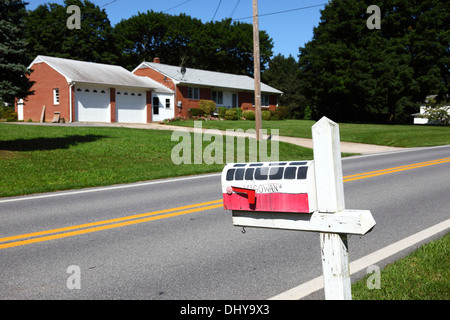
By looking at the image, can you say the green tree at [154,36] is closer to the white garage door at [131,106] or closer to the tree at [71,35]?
the tree at [71,35]

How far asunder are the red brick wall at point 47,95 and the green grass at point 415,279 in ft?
108

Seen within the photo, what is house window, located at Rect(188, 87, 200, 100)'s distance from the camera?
145 feet

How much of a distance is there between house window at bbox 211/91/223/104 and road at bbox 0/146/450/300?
1484 inches

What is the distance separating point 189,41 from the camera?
3049 inches

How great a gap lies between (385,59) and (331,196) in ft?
159

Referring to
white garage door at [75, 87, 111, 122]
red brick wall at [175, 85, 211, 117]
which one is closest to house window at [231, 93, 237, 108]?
red brick wall at [175, 85, 211, 117]

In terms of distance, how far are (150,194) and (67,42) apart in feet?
185

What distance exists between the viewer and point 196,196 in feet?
31.1

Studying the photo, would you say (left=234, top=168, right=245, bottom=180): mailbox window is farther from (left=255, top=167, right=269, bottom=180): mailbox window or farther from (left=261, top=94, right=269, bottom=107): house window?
(left=261, top=94, right=269, bottom=107): house window

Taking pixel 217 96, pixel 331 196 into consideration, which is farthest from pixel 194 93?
pixel 331 196

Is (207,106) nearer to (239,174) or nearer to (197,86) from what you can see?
(197,86)

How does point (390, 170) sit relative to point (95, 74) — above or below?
below
